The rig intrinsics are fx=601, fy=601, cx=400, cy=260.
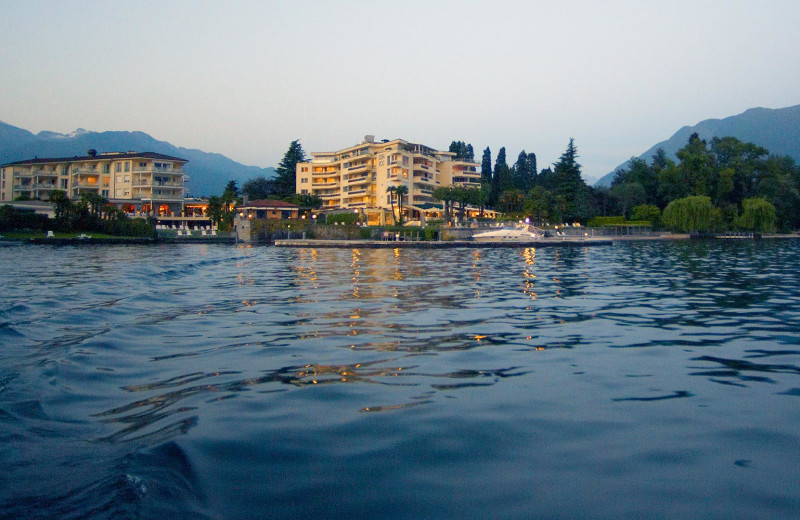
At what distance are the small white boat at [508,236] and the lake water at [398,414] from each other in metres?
52.2

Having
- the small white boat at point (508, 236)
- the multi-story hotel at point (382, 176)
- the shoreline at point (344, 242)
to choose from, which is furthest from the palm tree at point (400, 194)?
the shoreline at point (344, 242)

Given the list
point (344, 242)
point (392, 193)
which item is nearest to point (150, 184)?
point (392, 193)

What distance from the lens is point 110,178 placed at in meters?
97.4

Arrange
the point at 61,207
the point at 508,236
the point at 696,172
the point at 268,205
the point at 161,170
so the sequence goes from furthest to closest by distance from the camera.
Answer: the point at 161,170 < the point at 696,172 < the point at 268,205 < the point at 61,207 < the point at 508,236

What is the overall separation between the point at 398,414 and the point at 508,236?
61124 mm

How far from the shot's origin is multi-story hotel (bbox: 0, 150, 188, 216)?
311ft

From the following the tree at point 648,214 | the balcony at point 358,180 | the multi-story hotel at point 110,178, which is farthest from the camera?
the multi-story hotel at point 110,178

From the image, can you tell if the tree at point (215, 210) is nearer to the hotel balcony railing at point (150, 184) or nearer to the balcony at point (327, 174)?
the hotel balcony railing at point (150, 184)

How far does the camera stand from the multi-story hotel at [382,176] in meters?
87.8

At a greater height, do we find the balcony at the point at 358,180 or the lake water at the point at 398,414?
the balcony at the point at 358,180

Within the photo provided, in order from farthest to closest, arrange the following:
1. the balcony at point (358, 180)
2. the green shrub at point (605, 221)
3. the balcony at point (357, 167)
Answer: the balcony at point (358, 180), the balcony at point (357, 167), the green shrub at point (605, 221)

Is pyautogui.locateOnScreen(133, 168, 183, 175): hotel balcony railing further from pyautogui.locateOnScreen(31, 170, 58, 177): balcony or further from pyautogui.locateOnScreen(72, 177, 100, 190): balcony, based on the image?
pyautogui.locateOnScreen(31, 170, 58, 177): balcony

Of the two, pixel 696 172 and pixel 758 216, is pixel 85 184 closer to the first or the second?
pixel 696 172

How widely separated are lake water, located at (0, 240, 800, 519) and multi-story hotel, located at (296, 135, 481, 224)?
72.5 m
